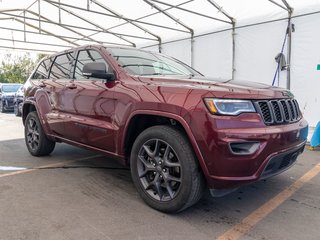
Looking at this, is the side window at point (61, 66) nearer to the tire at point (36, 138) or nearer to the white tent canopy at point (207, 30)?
the tire at point (36, 138)

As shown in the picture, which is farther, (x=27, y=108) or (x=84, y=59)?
(x=27, y=108)

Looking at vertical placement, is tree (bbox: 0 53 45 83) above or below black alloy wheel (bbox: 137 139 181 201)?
above

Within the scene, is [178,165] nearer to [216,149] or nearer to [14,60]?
[216,149]

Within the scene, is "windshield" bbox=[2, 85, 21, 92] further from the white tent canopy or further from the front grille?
the front grille

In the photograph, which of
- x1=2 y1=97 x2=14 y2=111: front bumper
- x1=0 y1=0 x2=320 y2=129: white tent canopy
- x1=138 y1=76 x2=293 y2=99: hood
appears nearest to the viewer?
x1=138 y1=76 x2=293 y2=99: hood

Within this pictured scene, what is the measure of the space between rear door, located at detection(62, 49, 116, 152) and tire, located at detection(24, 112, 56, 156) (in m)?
0.96

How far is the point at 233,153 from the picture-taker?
2.63 metres

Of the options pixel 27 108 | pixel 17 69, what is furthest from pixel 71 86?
pixel 17 69

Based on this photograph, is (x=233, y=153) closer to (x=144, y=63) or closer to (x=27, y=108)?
(x=144, y=63)

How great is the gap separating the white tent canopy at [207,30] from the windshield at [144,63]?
17.6ft

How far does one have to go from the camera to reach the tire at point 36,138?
16.8 ft

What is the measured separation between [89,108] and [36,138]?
186 cm

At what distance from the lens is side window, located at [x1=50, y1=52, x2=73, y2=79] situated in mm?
4582

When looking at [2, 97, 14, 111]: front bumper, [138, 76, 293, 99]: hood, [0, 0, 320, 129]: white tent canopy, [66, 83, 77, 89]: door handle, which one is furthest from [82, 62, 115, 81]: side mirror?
[2, 97, 14, 111]: front bumper
